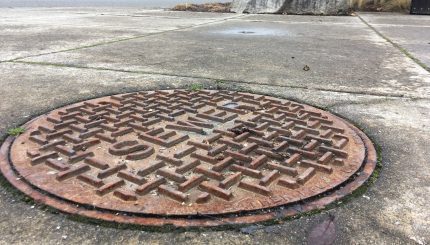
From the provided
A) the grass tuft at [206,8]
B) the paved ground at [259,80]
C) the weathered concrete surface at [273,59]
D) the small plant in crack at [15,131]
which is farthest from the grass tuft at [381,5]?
the small plant in crack at [15,131]

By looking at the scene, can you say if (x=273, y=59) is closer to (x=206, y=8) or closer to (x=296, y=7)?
(x=296, y=7)

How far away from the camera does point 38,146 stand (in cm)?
220

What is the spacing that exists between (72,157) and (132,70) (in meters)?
2.20

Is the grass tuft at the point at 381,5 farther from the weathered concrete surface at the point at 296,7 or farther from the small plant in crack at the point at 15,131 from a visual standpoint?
the small plant in crack at the point at 15,131

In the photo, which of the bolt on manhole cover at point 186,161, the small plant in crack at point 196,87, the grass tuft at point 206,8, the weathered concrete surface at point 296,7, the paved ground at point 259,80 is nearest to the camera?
the paved ground at point 259,80

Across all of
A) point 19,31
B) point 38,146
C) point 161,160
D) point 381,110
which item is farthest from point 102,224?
point 19,31

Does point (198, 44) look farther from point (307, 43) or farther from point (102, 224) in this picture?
point (102, 224)

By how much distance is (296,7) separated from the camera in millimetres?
11219

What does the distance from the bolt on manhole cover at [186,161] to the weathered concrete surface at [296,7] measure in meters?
8.92

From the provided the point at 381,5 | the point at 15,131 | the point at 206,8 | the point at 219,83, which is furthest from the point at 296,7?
the point at 15,131

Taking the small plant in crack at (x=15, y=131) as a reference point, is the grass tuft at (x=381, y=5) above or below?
above

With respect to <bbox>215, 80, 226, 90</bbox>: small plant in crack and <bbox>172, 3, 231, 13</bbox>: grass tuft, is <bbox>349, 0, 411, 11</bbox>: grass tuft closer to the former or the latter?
<bbox>172, 3, 231, 13</bbox>: grass tuft

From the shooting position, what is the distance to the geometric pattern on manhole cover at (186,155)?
1729mm

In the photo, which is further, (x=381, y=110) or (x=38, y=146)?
(x=381, y=110)
